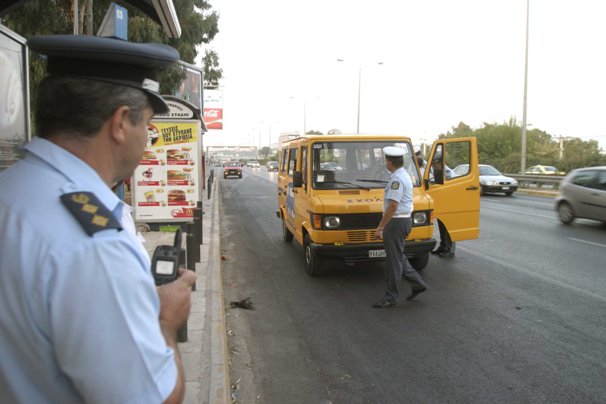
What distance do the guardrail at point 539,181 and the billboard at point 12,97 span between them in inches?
1012

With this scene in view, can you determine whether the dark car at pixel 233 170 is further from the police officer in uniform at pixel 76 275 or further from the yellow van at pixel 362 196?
the police officer in uniform at pixel 76 275

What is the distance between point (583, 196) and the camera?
12.6 m

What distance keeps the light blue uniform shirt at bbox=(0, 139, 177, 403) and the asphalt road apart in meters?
2.92

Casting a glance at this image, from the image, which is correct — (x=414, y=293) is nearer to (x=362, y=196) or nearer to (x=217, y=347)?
(x=362, y=196)

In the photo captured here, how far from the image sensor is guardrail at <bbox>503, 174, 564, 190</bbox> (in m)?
25.5

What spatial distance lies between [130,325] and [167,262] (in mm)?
434

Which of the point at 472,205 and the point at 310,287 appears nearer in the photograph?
the point at 310,287

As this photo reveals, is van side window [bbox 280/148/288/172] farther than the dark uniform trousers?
Yes

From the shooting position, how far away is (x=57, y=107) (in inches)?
51.1

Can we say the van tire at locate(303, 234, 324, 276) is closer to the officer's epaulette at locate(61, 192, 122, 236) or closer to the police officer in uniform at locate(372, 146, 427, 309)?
the police officer in uniform at locate(372, 146, 427, 309)

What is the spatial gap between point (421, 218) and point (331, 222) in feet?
4.43

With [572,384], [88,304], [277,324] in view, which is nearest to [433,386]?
[572,384]

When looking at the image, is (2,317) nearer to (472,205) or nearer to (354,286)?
(354,286)

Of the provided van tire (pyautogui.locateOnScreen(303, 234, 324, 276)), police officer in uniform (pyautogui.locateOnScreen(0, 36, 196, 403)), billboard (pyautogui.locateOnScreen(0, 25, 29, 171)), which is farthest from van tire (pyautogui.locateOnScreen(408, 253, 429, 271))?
police officer in uniform (pyautogui.locateOnScreen(0, 36, 196, 403))
